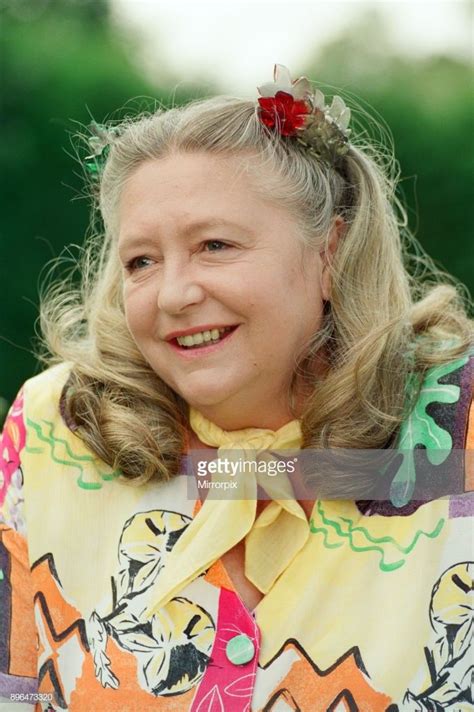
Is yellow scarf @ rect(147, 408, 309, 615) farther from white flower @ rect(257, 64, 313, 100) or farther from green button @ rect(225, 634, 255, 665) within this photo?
white flower @ rect(257, 64, 313, 100)

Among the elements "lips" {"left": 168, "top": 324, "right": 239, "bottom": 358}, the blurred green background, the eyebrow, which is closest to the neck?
"lips" {"left": 168, "top": 324, "right": 239, "bottom": 358}

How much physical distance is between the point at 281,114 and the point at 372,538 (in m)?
0.92

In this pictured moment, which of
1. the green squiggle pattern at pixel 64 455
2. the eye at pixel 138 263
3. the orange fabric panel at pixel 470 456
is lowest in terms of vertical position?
the orange fabric panel at pixel 470 456

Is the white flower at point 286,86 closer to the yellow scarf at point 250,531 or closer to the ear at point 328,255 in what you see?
the ear at point 328,255

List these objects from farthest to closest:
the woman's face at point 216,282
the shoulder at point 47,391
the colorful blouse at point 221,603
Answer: the shoulder at point 47,391 < the woman's face at point 216,282 < the colorful blouse at point 221,603

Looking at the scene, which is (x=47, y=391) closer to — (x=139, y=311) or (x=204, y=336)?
(x=139, y=311)

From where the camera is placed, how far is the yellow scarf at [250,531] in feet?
6.13

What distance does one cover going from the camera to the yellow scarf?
6.13 ft

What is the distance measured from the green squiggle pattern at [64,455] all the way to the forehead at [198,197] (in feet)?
1.68

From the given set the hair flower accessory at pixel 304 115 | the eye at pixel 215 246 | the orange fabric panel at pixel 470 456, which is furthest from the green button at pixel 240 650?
the hair flower accessory at pixel 304 115

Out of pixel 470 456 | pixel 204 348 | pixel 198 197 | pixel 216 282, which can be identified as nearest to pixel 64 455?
pixel 204 348

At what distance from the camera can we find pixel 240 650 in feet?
5.86

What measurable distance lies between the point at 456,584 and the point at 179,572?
55 cm

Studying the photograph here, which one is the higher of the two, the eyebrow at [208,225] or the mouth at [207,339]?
the eyebrow at [208,225]
